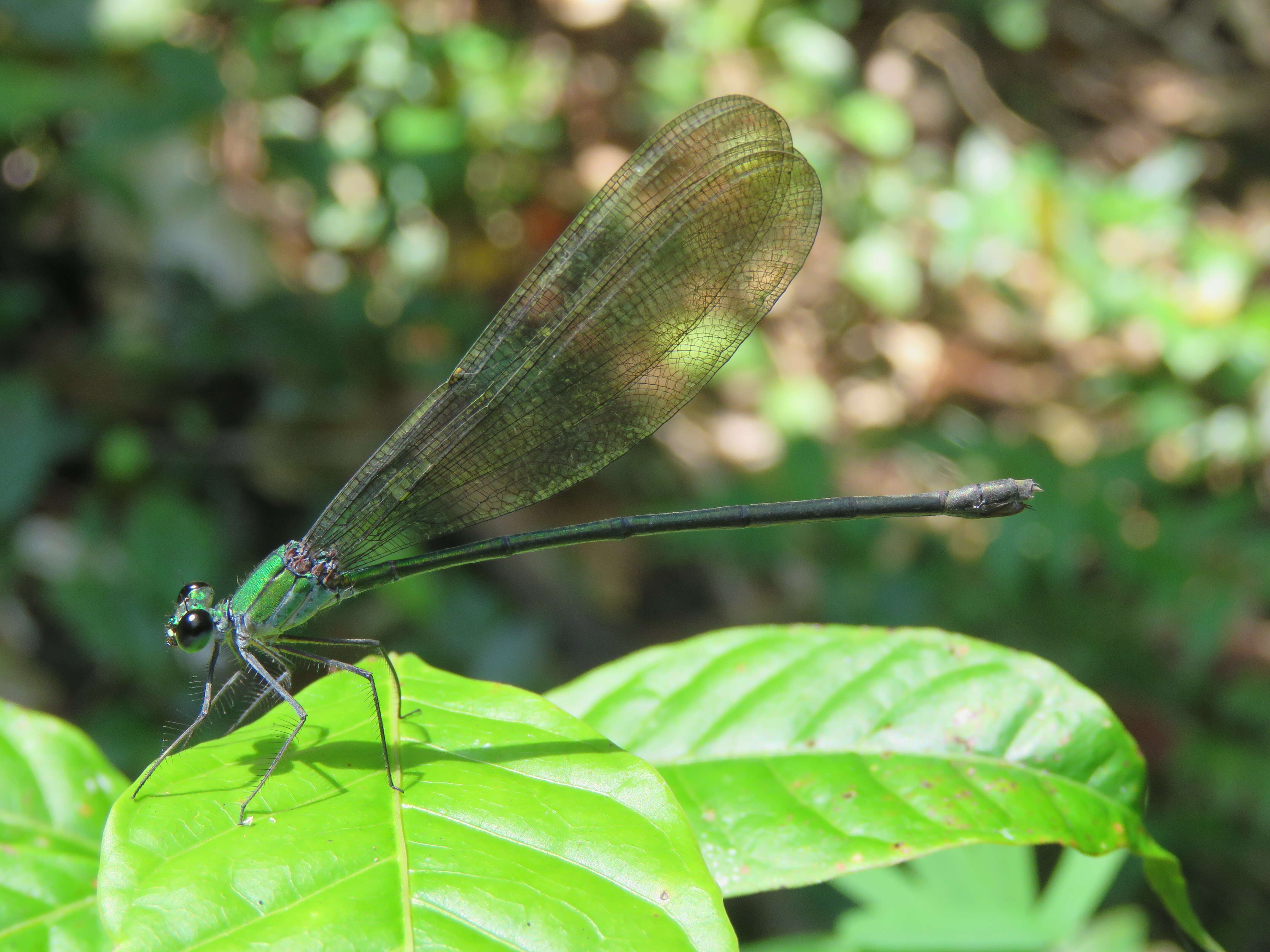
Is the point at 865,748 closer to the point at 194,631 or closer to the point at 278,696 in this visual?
the point at 278,696

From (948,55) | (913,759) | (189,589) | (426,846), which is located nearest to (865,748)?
(913,759)

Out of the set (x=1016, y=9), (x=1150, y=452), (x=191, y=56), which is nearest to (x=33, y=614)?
(x=191, y=56)

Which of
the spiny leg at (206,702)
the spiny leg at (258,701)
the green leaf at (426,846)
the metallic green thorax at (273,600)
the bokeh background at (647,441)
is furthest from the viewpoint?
the bokeh background at (647,441)

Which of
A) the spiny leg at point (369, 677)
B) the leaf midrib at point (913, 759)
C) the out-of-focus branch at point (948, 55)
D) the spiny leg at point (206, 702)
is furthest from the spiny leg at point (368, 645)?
the out-of-focus branch at point (948, 55)

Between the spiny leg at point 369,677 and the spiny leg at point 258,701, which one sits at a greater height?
the spiny leg at point 369,677

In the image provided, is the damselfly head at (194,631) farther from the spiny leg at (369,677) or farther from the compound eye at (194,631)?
the spiny leg at (369,677)

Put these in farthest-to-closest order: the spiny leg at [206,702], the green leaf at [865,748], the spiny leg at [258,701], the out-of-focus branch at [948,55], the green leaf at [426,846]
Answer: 1. the out-of-focus branch at [948,55]
2. the spiny leg at [258,701]
3. the spiny leg at [206,702]
4. the green leaf at [865,748]
5. the green leaf at [426,846]

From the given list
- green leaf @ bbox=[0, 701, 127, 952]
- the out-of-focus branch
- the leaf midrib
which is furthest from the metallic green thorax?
the out-of-focus branch

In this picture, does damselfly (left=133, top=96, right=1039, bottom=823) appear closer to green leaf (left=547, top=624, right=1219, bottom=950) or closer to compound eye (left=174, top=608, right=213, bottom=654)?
compound eye (left=174, top=608, right=213, bottom=654)
